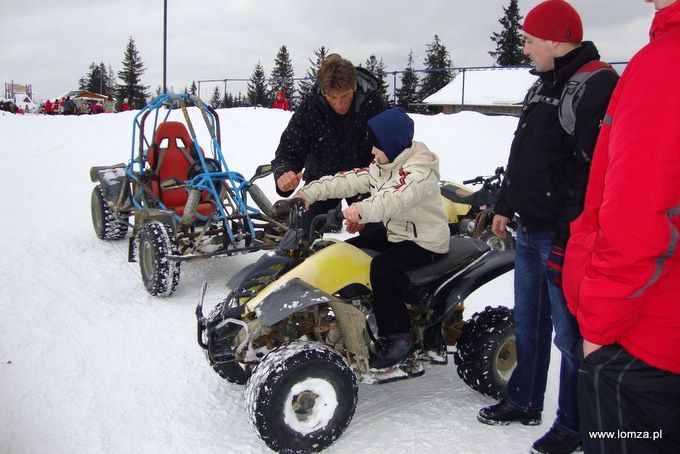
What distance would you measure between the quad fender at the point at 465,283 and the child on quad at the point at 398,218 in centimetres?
18

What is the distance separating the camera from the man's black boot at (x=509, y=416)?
124 inches

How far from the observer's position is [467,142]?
12.8m

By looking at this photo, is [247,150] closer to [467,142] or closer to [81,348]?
[467,142]

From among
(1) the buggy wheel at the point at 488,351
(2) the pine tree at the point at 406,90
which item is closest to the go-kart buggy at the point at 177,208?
(1) the buggy wheel at the point at 488,351

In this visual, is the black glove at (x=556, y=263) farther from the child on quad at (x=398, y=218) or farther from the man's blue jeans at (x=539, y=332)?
the child on quad at (x=398, y=218)

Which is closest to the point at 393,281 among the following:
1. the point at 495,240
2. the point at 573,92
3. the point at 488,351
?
the point at 488,351

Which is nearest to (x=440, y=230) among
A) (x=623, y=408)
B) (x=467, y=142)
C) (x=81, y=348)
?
(x=623, y=408)

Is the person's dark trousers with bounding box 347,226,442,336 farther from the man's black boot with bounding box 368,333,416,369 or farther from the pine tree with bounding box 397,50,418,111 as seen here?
the pine tree with bounding box 397,50,418,111

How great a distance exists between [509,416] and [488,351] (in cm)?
37

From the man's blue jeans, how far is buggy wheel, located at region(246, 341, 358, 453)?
0.89m

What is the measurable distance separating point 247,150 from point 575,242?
12898 millimetres

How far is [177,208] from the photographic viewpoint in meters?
6.74

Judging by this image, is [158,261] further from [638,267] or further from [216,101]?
[216,101]

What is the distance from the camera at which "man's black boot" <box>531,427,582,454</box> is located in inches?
111
